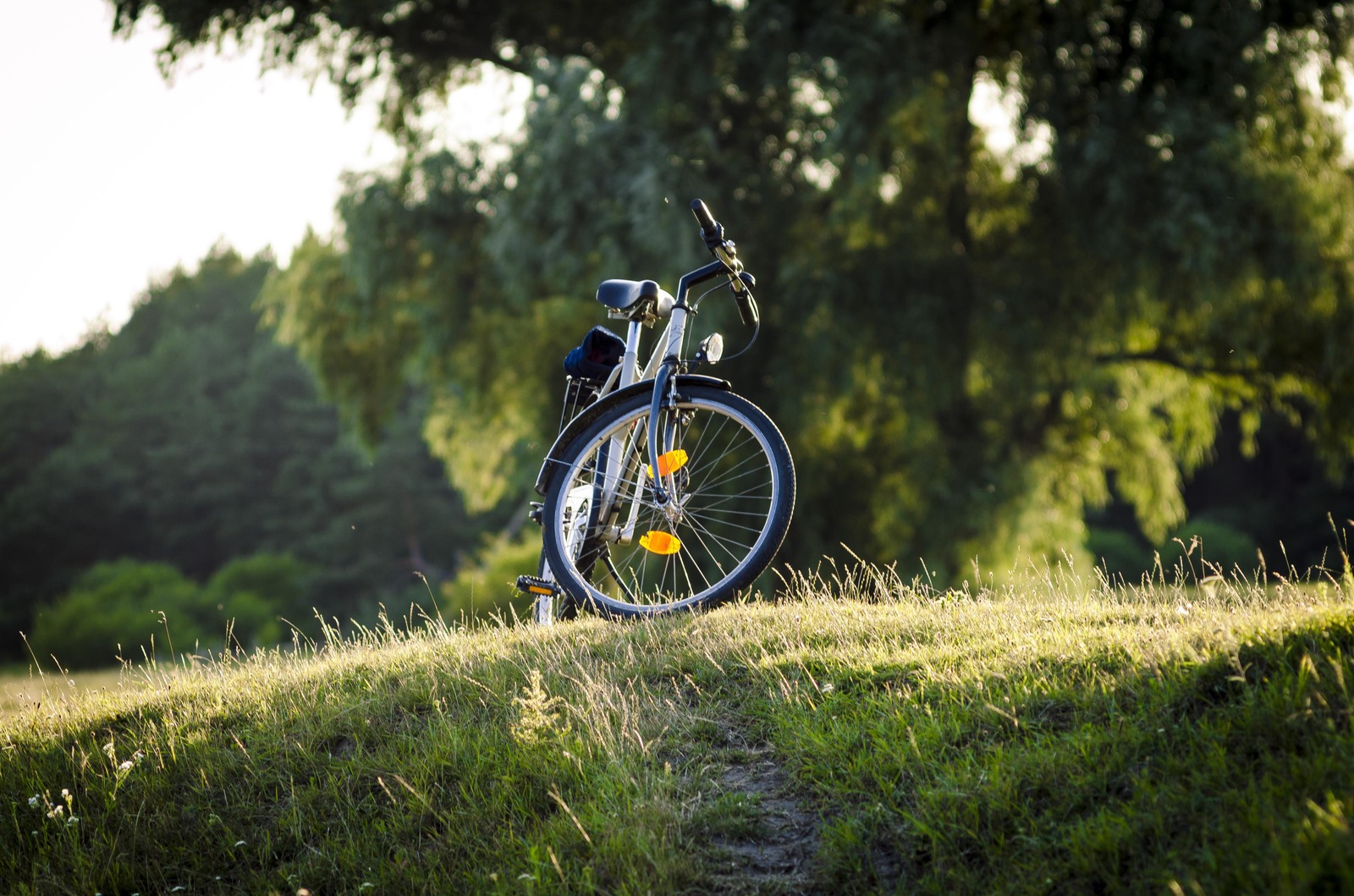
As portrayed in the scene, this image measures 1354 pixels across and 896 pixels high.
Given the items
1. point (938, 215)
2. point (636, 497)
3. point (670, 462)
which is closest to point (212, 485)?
point (938, 215)

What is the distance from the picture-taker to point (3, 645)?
39.0 m

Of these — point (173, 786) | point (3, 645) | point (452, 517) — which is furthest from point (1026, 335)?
point (3, 645)

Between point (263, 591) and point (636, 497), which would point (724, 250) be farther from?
point (263, 591)

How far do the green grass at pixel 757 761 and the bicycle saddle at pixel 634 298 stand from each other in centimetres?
142

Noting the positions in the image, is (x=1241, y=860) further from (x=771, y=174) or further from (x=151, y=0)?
(x=151, y=0)

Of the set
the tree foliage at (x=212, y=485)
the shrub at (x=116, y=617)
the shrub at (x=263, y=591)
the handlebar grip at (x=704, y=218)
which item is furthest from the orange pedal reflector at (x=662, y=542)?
the tree foliage at (x=212, y=485)

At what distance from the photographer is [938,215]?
1286cm

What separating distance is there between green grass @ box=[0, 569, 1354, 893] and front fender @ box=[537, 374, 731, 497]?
2.31 ft

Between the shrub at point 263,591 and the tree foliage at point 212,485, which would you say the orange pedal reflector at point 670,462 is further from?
the tree foliage at point 212,485

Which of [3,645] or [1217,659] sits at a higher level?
[1217,659]

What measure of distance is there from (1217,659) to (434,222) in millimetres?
11596

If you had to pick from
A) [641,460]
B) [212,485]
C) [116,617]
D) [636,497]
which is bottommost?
[116,617]

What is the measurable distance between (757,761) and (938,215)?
34.7ft

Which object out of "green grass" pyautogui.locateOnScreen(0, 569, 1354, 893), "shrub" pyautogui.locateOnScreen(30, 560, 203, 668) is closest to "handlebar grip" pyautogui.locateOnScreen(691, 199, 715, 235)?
"green grass" pyautogui.locateOnScreen(0, 569, 1354, 893)
